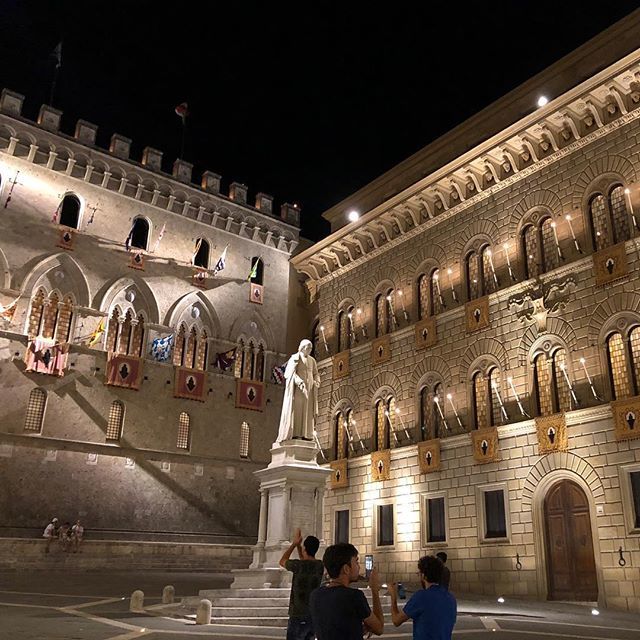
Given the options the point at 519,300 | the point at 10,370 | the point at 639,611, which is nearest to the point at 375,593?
the point at 639,611

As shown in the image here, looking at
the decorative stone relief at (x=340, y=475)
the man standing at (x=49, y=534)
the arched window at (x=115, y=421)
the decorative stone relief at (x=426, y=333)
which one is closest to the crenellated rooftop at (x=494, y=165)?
the decorative stone relief at (x=426, y=333)

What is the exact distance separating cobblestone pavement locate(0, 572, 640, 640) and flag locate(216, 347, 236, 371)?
14016 millimetres

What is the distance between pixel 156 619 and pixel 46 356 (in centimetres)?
1880

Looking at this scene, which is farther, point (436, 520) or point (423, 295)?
point (423, 295)

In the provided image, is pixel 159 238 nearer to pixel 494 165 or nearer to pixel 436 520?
pixel 494 165

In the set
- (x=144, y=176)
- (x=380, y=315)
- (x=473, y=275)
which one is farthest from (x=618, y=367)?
(x=144, y=176)

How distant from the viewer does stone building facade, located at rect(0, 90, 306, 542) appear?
2838 cm

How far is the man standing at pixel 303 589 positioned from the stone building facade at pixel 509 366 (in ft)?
43.0

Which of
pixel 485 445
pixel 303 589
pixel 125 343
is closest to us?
pixel 303 589

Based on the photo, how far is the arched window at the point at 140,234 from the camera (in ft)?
110

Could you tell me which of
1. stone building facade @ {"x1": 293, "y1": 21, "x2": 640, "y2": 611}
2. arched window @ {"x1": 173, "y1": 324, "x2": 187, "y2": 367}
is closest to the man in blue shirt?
stone building facade @ {"x1": 293, "y1": 21, "x2": 640, "y2": 611}

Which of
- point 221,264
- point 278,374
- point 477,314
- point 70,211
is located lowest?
point 477,314

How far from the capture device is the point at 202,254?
35969mm

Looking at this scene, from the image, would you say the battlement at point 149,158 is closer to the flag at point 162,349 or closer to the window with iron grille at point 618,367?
the flag at point 162,349
